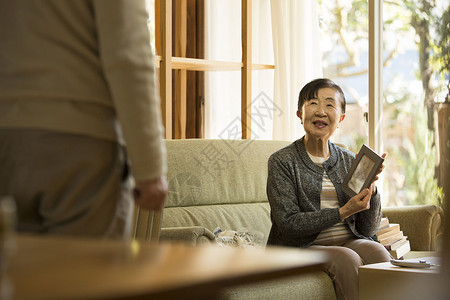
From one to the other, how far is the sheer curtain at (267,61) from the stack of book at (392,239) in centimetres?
147

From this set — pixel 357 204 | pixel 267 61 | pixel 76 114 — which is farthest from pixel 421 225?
pixel 76 114

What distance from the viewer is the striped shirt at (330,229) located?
2739 millimetres

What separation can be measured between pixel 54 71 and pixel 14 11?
0.14 metres

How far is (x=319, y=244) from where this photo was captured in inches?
107

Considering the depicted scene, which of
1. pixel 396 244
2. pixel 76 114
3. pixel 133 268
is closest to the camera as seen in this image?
pixel 133 268

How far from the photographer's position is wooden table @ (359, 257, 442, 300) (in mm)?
2107

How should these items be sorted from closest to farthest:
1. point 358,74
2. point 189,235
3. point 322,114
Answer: point 189,235 < point 322,114 < point 358,74

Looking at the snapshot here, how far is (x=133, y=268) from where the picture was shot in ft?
2.21

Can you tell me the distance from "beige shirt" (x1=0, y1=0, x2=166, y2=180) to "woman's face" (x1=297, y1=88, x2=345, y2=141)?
1770mm

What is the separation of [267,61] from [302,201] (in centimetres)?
220

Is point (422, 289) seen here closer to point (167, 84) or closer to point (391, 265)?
point (391, 265)

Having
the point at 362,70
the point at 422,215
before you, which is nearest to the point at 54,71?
the point at 422,215

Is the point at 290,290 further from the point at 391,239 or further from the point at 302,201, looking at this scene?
the point at 391,239

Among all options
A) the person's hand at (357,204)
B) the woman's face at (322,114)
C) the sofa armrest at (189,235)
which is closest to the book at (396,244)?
the person's hand at (357,204)
